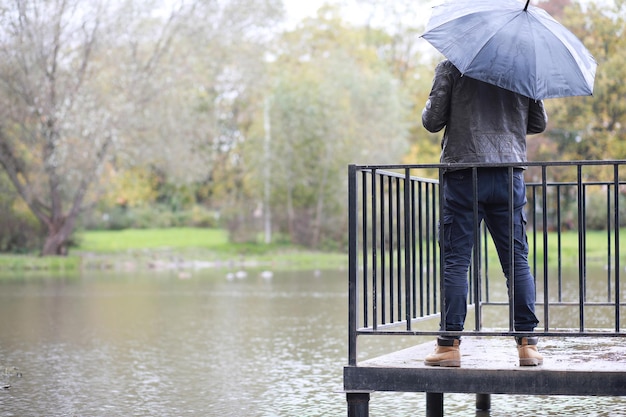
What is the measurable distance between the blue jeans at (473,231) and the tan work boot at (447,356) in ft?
0.32

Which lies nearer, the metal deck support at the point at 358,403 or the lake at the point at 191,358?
the metal deck support at the point at 358,403

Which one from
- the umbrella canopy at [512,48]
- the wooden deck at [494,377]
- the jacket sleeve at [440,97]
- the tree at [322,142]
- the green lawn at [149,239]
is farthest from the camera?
the green lawn at [149,239]

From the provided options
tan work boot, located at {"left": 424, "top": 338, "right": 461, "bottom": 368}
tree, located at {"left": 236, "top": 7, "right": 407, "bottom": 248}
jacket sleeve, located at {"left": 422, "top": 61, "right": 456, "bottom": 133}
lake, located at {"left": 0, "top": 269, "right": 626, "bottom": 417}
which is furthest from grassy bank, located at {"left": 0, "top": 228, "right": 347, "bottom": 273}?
tan work boot, located at {"left": 424, "top": 338, "right": 461, "bottom": 368}

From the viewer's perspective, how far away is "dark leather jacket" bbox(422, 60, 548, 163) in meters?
5.03

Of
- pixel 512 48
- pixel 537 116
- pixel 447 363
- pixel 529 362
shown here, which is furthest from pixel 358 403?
pixel 512 48

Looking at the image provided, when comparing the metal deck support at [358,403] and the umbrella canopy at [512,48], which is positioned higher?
the umbrella canopy at [512,48]

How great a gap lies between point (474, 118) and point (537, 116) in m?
0.46

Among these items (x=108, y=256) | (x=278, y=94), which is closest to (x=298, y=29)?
(x=278, y=94)

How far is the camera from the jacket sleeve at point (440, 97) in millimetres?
5078

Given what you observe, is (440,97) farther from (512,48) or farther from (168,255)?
(168,255)

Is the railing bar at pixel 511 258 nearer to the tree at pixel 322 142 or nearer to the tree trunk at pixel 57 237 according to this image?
the tree trunk at pixel 57 237

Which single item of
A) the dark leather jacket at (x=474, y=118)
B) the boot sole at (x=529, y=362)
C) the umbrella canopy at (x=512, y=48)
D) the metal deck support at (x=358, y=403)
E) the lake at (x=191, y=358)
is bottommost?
the lake at (x=191, y=358)

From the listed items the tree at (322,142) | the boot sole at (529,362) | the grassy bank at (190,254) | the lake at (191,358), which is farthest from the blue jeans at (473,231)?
the tree at (322,142)

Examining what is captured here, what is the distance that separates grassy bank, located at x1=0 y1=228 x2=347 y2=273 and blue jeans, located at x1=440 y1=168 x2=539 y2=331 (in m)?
22.5
